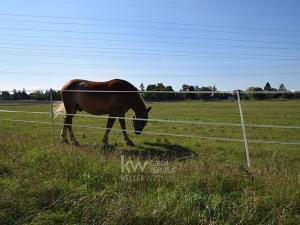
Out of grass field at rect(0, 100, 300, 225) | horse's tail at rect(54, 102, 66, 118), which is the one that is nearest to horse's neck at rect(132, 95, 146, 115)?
horse's tail at rect(54, 102, 66, 118)

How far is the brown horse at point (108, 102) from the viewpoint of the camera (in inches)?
450

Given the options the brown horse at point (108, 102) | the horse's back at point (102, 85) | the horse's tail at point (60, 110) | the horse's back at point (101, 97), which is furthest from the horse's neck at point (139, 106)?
the horse's tail at point (60, 110)

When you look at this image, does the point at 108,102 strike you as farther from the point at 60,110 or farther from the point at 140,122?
the point at 60,110

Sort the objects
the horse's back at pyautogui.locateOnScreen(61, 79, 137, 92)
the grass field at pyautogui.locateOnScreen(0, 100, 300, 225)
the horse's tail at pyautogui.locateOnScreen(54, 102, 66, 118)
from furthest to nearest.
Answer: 1. the horse's tail at pyautogui.locateOnScreen(54, 102, 66, 118)
2. the horse's back at pyautogui.locateOnScreen(61, 79, 137, 92)
3. the grass field at pyautogui.locateOnScreen(0, 100, 300, 225)

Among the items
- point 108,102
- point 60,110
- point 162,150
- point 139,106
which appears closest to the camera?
point 162,150

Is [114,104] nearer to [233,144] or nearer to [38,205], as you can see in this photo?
[233,144]

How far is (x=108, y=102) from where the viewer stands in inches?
453

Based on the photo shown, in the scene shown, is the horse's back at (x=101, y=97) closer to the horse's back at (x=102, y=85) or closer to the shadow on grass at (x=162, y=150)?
the horse's back at (x=102, y=85)

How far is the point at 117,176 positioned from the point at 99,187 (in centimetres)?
33

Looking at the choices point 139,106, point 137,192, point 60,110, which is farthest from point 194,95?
point 137,192

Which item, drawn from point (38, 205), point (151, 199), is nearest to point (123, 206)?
point (151, 199)

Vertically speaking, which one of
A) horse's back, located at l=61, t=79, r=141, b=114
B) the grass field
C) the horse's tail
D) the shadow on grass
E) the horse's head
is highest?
horse's back, located at l=61, t=79, r=141, b=114

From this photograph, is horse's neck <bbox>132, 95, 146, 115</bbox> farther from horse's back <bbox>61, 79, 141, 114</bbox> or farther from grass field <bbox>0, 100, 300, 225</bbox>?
grass field <bbox>0, 100, 300, 225</bbox>

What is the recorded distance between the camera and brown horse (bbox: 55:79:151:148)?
1142 centimetres
